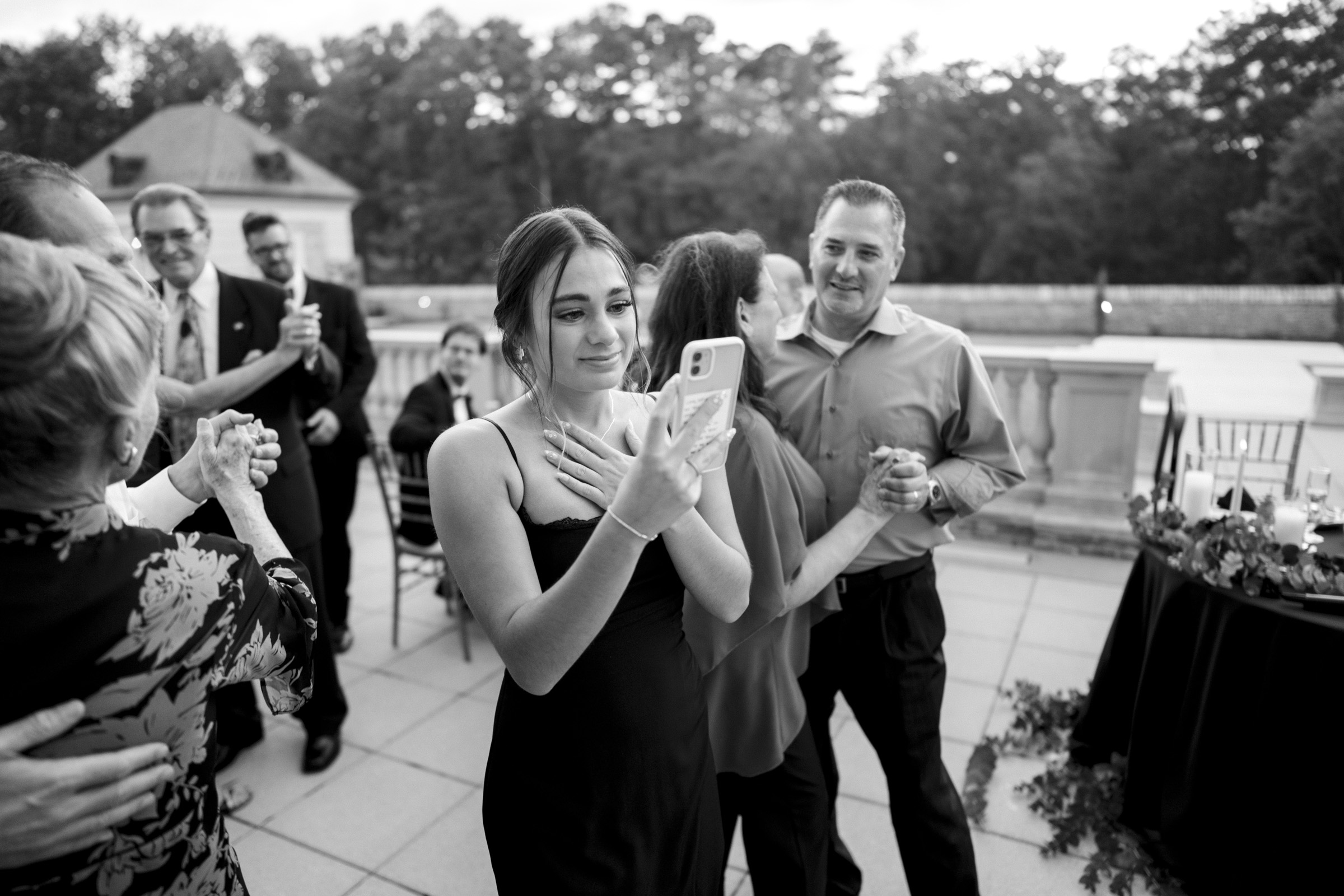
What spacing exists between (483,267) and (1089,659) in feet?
171

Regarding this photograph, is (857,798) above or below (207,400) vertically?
below

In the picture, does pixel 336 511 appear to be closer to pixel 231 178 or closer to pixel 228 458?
pixel 228 458

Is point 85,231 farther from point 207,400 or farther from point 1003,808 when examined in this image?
point 1003,808

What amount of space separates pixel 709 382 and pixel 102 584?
807 mm

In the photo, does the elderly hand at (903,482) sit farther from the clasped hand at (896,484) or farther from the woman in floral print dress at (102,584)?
the woman in floral print dress at (102,584)

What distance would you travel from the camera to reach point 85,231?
5.92 ft

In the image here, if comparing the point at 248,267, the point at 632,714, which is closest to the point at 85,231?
the point at 632,714

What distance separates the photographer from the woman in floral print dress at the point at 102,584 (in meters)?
0.94

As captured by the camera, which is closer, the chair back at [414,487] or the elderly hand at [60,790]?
the elderly hand at [60,790]

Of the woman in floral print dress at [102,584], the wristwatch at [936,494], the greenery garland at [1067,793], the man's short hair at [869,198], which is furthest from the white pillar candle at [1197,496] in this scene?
the woman in floral print dress at [102,584]

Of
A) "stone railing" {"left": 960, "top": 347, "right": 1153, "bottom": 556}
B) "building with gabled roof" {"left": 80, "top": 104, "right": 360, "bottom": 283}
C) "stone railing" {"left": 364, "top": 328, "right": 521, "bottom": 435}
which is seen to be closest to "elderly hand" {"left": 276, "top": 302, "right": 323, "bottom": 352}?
"stone railing" {"left": 960, "top": 347, "right": 1153, "bottom": 556}

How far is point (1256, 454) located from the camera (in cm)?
810

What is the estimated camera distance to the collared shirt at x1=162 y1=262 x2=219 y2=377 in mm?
3131

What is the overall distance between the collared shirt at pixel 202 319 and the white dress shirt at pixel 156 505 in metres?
1.77
